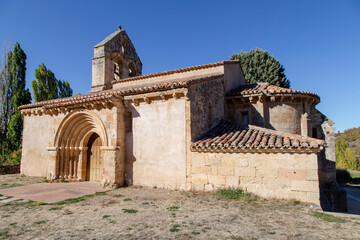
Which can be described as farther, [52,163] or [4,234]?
[52,163]

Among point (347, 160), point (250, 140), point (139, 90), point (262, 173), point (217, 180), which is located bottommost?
point (347, 160)

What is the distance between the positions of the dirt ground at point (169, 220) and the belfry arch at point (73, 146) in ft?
12.7

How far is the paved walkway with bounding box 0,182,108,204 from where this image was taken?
6.95 metres

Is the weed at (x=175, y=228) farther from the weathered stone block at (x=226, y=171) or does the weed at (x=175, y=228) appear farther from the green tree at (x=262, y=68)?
the green tree at (x=262, y=68)

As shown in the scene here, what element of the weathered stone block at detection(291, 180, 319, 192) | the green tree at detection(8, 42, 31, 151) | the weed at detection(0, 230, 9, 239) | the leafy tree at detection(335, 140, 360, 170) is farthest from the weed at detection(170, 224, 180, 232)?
the leafy tree at detection(335, 140, 360, 170)

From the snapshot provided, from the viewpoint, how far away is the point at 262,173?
6750 millimetres

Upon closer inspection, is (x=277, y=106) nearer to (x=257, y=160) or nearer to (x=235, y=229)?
(x=257, y=160)

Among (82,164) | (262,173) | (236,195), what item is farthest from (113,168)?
(262,173)

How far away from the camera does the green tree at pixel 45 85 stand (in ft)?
72.7

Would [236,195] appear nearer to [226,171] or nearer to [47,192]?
[226,171]

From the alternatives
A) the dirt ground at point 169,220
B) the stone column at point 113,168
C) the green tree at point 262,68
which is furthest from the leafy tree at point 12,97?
the green tree at point 262,68

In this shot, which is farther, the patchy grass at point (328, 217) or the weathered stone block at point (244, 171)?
the weathered stone block at point (244, 171)

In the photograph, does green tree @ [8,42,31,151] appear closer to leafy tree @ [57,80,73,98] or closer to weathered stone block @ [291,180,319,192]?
leafy tree @ [57,80,73,98]

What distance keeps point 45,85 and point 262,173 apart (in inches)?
954
